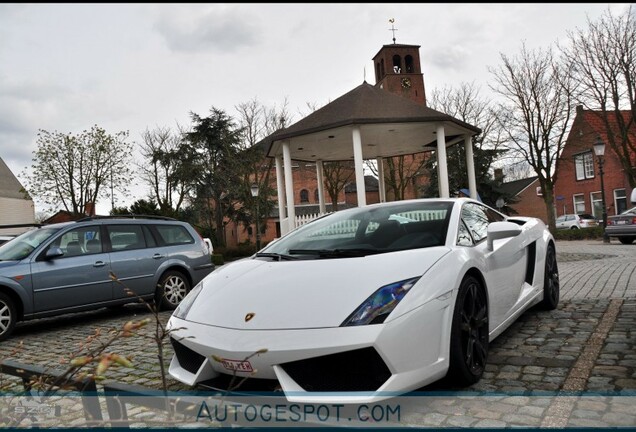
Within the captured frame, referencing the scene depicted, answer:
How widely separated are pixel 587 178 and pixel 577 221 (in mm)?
5782

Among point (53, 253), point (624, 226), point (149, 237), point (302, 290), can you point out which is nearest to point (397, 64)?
point (624, 226)

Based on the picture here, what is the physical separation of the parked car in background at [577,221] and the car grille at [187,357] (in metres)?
39.4

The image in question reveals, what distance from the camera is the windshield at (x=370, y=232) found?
3621 millimetres

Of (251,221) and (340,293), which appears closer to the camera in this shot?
(340,293)

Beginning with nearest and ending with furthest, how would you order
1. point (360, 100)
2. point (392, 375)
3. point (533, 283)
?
point (392, 375)
point (533, 283)
point (360, 100)

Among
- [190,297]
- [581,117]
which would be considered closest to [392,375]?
[190,297]

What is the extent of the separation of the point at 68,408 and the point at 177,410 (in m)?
1.46

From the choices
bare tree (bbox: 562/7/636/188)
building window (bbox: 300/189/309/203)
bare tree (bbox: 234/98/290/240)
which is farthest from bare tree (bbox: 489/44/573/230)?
building window (bbox: 300/189/309/203)

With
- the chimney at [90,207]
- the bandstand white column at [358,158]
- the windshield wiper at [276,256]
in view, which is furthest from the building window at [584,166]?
the windshield wiper at [276,256]

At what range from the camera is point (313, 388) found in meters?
2.62

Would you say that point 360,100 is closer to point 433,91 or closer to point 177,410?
point 177,410

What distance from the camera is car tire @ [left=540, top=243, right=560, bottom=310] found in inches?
212

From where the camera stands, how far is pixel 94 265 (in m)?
7.02

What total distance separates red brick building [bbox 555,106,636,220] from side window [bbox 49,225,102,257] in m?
30.8
